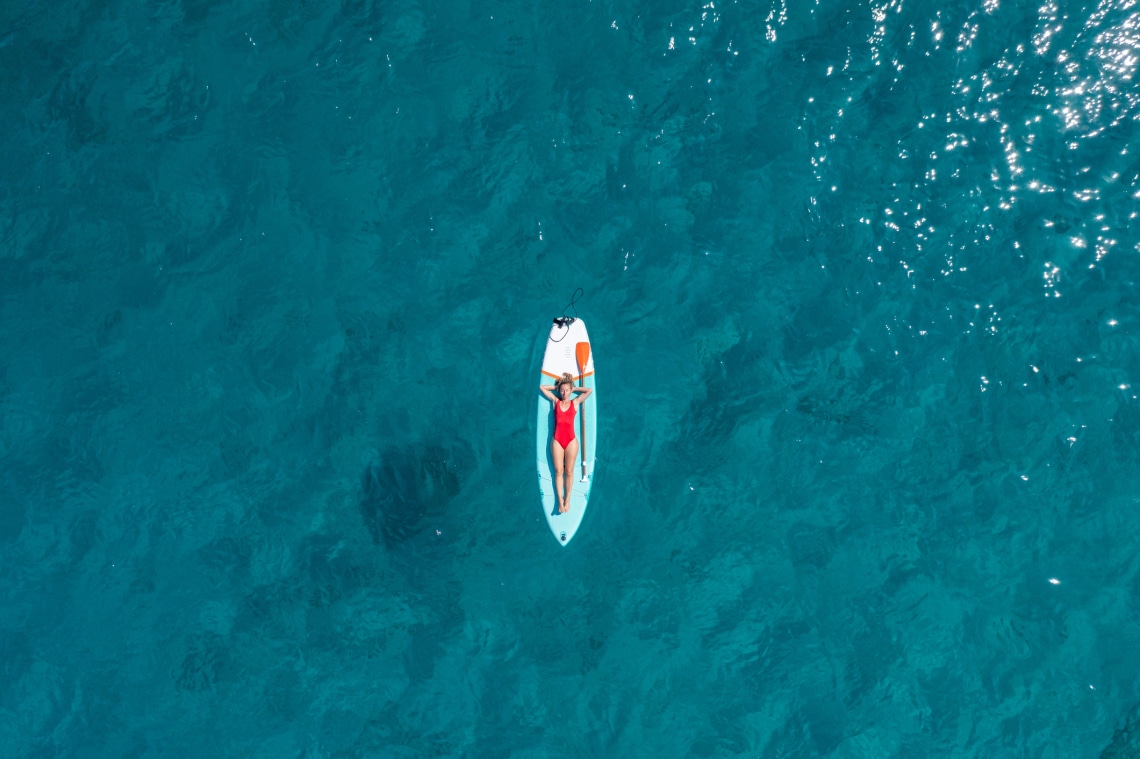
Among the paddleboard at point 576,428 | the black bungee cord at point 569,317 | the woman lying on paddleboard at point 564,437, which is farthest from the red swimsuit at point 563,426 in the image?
the black bungee cord at point 569,317

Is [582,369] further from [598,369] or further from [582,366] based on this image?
[598,369]

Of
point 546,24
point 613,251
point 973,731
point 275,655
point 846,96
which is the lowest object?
point 973,731

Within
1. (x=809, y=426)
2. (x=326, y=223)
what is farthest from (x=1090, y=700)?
(x=326, y=223)

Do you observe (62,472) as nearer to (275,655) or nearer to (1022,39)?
(275,655)

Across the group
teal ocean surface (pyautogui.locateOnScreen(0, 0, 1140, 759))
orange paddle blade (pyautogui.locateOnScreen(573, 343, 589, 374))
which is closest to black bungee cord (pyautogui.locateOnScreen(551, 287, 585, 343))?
teal ocean surface (pyautogui.locateOnScreen(0, 0, 1140, 759))

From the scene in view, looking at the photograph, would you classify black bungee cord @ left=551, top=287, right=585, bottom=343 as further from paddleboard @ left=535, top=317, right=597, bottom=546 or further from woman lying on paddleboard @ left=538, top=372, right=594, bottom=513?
woman lying on paddleboard @ left=538, top=372, right=594, bottom=513

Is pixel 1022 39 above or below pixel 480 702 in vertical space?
above

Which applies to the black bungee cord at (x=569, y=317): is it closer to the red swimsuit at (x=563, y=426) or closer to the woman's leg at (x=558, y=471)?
the red swimsuit at (x=563, y=426)
